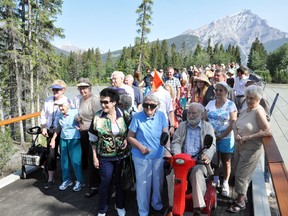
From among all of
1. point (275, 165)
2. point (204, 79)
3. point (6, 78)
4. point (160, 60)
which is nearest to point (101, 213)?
point (275, 165)

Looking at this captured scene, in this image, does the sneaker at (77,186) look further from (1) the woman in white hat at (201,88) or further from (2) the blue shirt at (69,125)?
(1) the woman in white hat at (201,88)

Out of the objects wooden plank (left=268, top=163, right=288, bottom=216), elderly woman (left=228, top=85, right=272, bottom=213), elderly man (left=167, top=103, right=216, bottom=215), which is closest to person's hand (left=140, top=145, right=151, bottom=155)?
elderly man (left=167, top=103, right=216, bottom=215)

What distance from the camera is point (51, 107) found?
4652mm

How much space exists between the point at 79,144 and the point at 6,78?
18703 millimetres

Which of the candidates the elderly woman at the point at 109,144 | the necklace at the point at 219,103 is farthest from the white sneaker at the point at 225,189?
the elderly woman at the point at 109,144

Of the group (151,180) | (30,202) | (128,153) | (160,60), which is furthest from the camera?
(160,60)

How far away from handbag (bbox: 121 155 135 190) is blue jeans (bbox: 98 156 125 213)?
5cm

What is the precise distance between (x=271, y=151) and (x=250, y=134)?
38 centimetres

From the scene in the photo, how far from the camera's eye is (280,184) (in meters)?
2.43

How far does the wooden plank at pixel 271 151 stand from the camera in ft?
9.79

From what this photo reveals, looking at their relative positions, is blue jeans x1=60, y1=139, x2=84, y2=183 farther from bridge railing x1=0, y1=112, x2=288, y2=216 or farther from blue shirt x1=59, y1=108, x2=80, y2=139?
bridge railing x1=0, y1=112, x2=288, y2=216

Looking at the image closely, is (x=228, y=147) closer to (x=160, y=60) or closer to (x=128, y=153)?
(x=128, y=153)

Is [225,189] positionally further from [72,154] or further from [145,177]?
[72,154]

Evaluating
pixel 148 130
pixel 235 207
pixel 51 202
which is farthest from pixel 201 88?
pixel 51 202
